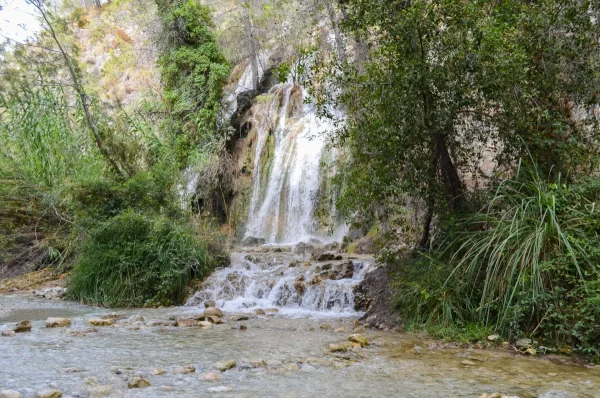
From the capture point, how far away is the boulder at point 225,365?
471 centimetres

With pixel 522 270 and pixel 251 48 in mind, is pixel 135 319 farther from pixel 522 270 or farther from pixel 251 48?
pixel 251 48

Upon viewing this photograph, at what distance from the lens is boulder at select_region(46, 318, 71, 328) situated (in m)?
6.99

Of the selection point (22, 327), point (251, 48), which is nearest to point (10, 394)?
point (22, 327)

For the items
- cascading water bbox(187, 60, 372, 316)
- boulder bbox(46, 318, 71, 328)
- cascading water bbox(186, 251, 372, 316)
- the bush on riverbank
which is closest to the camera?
the bush on riverbank

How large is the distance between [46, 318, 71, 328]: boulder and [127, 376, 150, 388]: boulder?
3392 mm

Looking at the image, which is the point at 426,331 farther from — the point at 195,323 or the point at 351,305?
the point at 195,323

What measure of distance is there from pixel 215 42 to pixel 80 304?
40.3ft

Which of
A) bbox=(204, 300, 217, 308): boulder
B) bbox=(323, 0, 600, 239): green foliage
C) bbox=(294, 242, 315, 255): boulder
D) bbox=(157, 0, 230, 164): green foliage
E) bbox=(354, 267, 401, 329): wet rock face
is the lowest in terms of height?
bbox=(204, 300, 217, 308): boulder

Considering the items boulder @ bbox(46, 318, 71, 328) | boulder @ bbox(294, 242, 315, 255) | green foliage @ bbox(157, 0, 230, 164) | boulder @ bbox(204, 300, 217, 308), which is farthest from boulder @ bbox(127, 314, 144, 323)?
green foliage @ bbox(157, 0, 230, 164)

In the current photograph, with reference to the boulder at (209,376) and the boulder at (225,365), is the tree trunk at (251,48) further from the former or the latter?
the boulder at (209,376)

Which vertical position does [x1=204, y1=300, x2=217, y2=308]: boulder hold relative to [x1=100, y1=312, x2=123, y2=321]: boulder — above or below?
above

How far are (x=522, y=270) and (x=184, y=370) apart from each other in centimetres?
345

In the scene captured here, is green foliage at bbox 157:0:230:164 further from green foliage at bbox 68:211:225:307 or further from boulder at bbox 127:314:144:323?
boulder at bbox 127:314:144:323

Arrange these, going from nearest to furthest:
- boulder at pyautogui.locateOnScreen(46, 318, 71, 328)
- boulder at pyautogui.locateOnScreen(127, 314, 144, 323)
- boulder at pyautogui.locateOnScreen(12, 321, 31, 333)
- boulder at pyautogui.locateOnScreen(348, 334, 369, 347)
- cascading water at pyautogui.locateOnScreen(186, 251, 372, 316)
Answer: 1. boulder at pyautogui.locateOnScreen(348, 334, 369, 347)
2. boulder at pyautogui.locateOnScreen(12, 321, 31, 333)
3. boulder at pyautogui.locateOnScreen(46, 318, 71, 328)
4. boulder at pyautogui.locateOnScreen(127, 314, 144, 323)
5. cascading water at pyautogui.locateOnScreen(186, 251, 372, 316)
